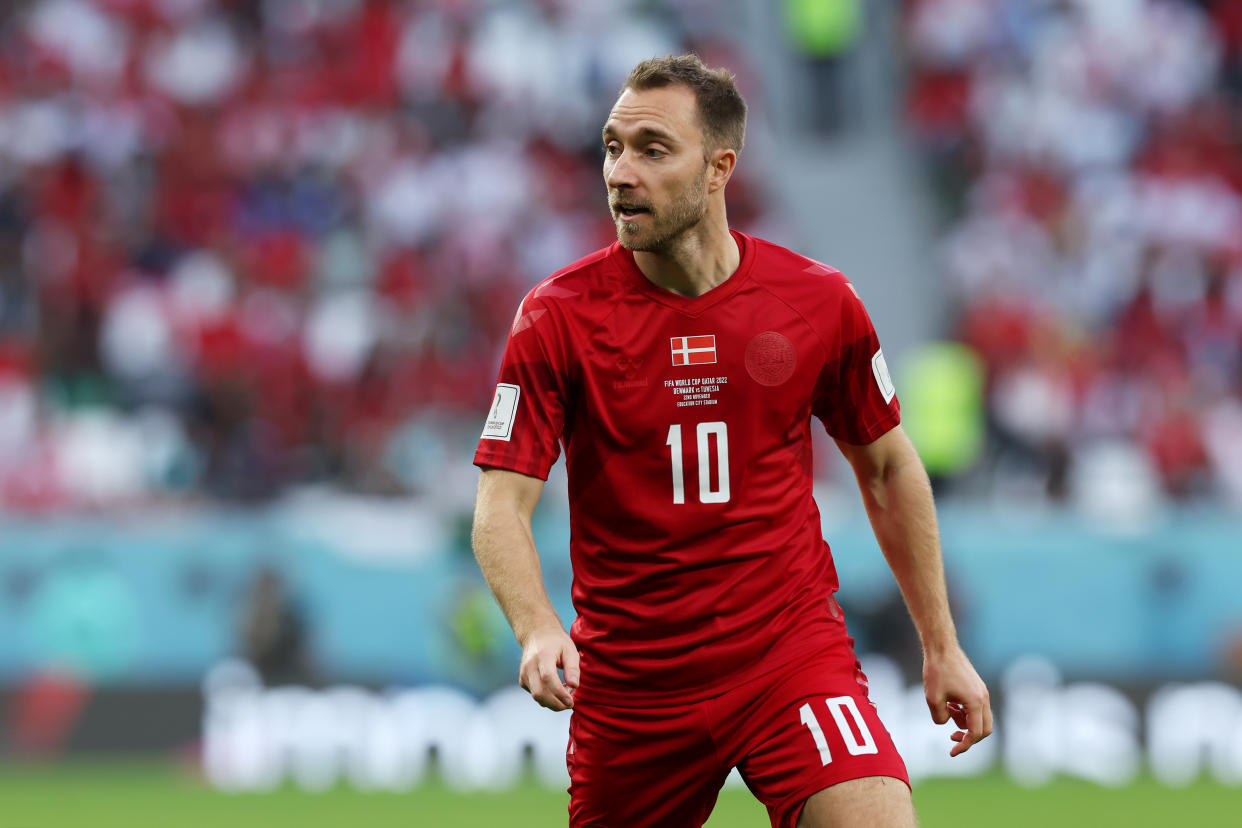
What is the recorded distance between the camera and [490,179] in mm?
16016

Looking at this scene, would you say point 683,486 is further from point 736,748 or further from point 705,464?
point 736,748

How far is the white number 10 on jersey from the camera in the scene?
4.88 meters

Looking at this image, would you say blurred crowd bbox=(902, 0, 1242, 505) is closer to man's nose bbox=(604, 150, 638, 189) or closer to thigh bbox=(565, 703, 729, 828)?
thigh bbox=(565, 703, 729, 828)

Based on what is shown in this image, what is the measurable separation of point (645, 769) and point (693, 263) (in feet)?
4.30

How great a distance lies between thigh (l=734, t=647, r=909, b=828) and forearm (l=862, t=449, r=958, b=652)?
321 millimetres

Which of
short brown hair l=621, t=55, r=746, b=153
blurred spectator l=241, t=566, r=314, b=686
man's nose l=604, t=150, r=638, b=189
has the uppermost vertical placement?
short brown hair l=621, t=55, r=746, b=153

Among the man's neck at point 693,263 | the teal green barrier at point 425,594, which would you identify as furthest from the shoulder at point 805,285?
the teal green barrier at point 425,594

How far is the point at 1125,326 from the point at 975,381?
1629 millimetres

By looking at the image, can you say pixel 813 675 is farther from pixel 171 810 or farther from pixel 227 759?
pixel 227 759

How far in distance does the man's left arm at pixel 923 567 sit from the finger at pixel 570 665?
3.56ft

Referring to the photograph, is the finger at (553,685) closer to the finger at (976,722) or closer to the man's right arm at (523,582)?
the man's right arm at (523,582)

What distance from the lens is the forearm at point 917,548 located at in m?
5.09

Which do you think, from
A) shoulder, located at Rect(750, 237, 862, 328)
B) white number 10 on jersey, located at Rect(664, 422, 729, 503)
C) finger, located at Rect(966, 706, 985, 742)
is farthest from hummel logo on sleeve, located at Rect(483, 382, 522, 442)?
finger, located at Rect(966, 706, 985, 742)

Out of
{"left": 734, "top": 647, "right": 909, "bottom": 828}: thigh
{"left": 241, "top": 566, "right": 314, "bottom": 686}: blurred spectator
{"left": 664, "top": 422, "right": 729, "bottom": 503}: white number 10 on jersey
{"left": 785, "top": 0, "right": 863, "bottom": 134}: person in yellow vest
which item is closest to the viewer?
{"left": 734, "top": 647, "right": 909, "bottom": 828}: thigh
